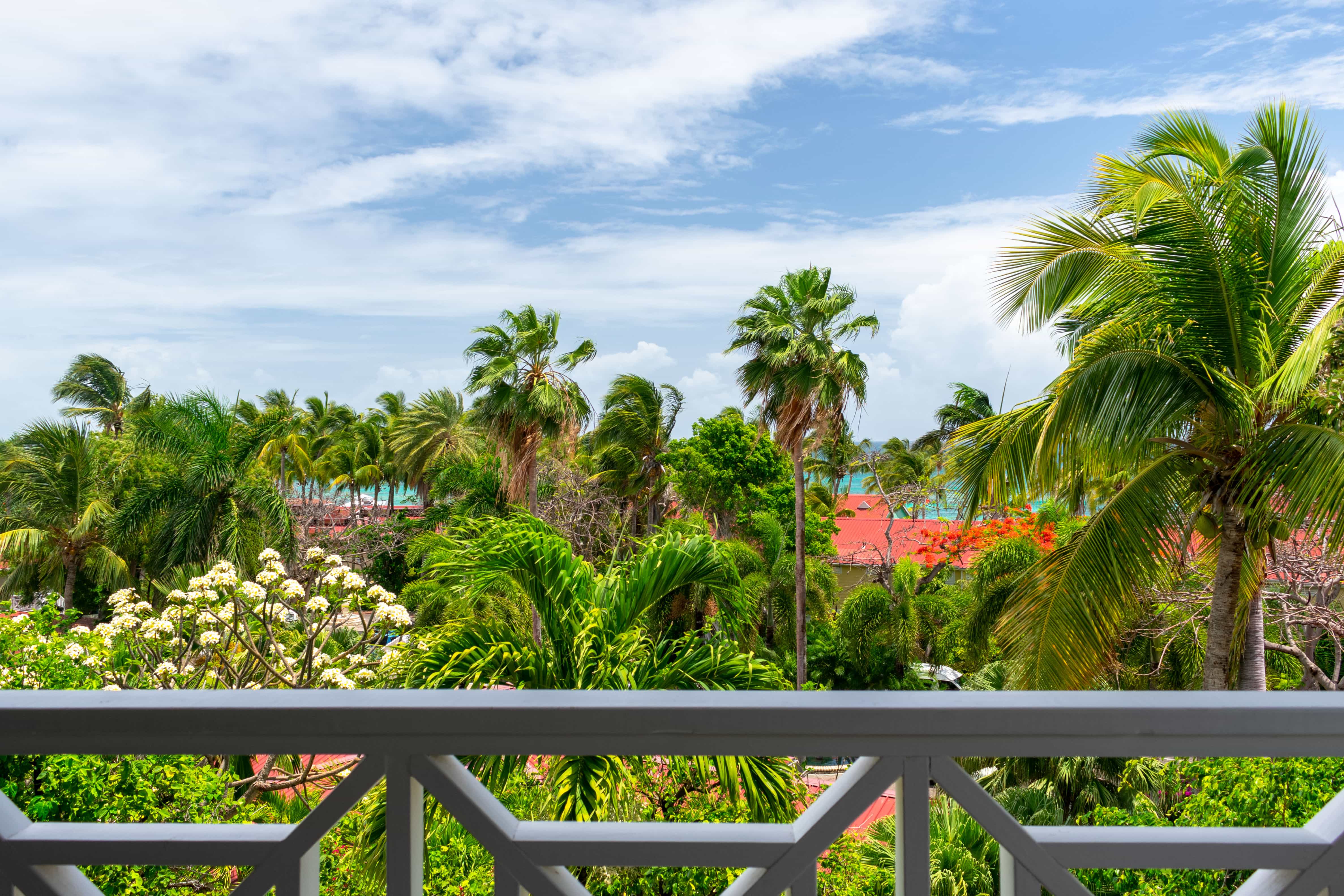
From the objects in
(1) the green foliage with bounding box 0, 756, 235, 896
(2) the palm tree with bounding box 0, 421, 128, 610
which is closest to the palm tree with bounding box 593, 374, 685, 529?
(2) the palm tree with bounding box 0, 421, 128, 610

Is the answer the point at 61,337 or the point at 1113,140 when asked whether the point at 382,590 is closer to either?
the point at 1113,140

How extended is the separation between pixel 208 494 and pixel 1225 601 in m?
17.5

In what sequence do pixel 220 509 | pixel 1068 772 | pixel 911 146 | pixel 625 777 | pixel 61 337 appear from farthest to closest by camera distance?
pixel 61 337 < pixel 911 146 < pixel 220 509 < pixel 1068 772 < pixel 625 777

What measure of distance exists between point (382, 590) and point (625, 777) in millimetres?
4891

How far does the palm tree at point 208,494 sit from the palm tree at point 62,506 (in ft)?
13.8

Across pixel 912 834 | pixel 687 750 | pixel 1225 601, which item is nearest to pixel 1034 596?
pixel 1225 601

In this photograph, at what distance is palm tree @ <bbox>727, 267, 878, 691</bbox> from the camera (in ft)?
67.4

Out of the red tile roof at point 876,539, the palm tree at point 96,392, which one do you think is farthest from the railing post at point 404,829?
the palm tree at point 96,392

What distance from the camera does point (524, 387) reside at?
20969 mm

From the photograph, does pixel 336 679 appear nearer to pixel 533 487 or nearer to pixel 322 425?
pixel 533 487

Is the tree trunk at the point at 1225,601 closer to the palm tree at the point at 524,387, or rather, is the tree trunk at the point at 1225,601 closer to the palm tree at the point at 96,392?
the palm tree at the point at 524,387

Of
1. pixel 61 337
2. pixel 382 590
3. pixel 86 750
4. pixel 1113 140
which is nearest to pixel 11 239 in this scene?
pixel 382 590

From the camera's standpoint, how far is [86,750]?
0.82 meters

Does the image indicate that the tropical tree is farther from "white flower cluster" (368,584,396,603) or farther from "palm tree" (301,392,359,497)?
"palm tree" (301,392,359,497)
